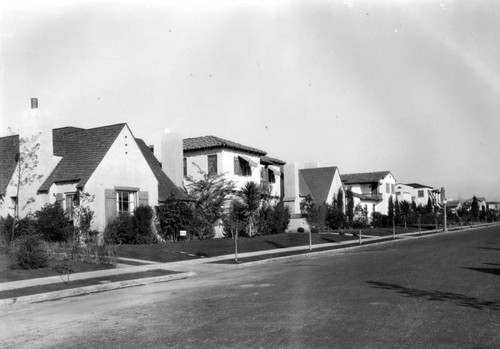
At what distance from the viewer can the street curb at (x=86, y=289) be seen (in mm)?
12234

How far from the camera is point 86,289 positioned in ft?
45.2

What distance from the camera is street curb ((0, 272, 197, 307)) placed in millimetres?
12234

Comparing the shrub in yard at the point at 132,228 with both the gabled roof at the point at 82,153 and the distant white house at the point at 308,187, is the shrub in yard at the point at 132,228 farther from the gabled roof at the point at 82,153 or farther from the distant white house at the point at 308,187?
the distant white house at the point at 308,187

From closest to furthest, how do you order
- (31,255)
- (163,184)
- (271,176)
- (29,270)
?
(29,270)
(31,255)
(163,184)
(271,176)

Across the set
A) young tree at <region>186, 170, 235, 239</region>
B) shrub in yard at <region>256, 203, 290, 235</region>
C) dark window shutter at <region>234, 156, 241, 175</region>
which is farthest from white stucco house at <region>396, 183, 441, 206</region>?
young tree at <region>186, 170, 235, 239</region>

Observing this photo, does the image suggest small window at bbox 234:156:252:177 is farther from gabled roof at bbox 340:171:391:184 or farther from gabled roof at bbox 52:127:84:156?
gabled roof at bbox 340:171:391:184

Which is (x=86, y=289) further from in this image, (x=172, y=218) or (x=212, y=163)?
(x=212, y=163)

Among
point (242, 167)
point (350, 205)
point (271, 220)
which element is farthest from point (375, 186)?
point (242, 167)

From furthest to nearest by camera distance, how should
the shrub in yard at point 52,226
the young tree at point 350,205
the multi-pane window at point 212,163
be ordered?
the young tree at point 350,205 < the multi-pane window at point 212,163 < the shrub in yard at point 52,226

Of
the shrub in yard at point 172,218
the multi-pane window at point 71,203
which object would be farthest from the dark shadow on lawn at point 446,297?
the shrub in yard at point 172,218

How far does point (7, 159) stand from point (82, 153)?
206 inches

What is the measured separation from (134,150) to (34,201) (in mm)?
5762

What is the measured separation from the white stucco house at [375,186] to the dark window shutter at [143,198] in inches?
1755

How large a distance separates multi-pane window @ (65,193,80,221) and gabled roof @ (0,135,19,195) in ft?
12.6
